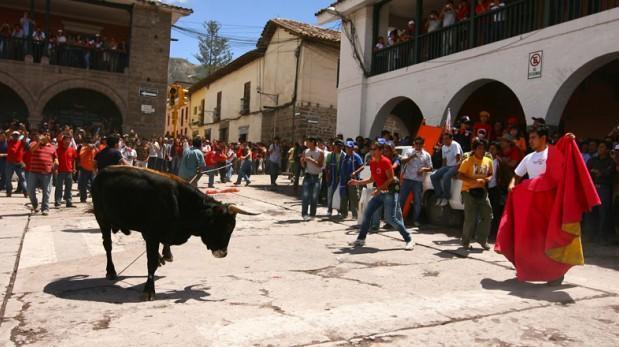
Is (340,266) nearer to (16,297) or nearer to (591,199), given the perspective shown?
(591,199)

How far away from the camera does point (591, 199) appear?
534 centimetres

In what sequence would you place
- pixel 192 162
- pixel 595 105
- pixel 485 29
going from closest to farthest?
1. pixel 192 162
2. pixel 485 29
3. pixel 595 105

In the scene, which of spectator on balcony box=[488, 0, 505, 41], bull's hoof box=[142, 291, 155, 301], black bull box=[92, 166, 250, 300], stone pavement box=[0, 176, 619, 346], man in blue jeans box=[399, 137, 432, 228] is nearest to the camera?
stone pavement box=[0, 176, 619, 346]

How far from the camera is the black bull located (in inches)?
201

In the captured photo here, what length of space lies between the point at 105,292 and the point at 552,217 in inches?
179

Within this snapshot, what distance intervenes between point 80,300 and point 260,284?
1.71 metres

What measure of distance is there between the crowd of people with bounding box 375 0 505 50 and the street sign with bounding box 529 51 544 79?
4.49 feet

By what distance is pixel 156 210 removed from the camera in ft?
16.6

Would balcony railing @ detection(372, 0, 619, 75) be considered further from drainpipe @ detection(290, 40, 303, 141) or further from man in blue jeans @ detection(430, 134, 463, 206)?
drainpipe @ detection(290, 40, 303, 141)

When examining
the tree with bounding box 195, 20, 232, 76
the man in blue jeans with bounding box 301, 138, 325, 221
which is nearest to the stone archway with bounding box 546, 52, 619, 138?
the man in blue jeans with bounding box 301, 138, 325, 221

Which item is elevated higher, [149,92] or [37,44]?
[37,44]

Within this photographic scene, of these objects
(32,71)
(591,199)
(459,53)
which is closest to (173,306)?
(591,199)

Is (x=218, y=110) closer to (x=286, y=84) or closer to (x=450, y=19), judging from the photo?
(x=286, y=84)

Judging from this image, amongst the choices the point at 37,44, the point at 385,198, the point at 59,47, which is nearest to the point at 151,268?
the point at 385,198
